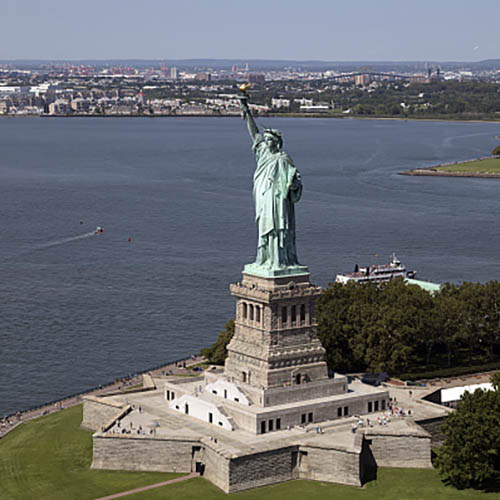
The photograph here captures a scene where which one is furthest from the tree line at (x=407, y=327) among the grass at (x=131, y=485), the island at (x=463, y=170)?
the island at (x=463, y=170)

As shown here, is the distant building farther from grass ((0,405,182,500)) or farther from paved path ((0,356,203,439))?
grass ((0,405,182,500))

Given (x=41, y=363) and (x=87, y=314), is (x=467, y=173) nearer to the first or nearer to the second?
(x=87, y=314)

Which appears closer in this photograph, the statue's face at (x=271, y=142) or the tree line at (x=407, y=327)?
the statue's face at (x=271, y=142)

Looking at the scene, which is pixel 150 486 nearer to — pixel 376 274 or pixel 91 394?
pixel 91 394

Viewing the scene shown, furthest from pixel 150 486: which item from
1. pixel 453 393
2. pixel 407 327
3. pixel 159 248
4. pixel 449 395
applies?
pixel 159 248

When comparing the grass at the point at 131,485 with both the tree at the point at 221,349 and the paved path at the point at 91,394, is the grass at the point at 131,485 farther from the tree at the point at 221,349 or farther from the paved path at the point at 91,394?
the tree at the point at 221,349

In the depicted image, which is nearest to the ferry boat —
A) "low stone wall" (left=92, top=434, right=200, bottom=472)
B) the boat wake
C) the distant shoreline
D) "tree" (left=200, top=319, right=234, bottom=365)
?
"tree" (left=200, top=319, right=234, bottom=365)

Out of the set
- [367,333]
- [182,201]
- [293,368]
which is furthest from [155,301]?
[182,201]
